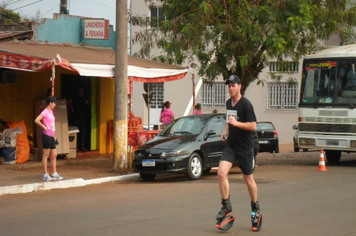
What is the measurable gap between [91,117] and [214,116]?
5581mm

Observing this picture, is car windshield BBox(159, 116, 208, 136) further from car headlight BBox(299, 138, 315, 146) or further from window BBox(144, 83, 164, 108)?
window BBox(144, 83, 164, 108)

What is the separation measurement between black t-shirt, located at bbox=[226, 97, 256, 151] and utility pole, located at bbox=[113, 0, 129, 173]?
7.38 m

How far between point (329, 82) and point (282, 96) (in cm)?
1623

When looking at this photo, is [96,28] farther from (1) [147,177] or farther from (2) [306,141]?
(2) [306,141]

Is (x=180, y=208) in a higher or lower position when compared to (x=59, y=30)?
lower

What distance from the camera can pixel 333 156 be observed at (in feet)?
59.9

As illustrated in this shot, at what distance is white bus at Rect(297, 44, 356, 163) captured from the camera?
16.2m

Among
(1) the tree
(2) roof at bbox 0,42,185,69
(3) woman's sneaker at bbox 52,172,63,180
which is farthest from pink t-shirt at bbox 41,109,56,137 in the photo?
(1) the tree

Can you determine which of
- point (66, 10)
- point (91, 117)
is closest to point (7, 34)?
point (91, 117)

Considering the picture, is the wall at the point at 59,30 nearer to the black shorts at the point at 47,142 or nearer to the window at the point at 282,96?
the black shorts at the point at 47,142

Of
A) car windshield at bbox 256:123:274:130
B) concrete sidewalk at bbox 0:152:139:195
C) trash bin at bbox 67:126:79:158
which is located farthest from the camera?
→ car windshield at bbox 256:123:274:130

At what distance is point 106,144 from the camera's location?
64.4 ft

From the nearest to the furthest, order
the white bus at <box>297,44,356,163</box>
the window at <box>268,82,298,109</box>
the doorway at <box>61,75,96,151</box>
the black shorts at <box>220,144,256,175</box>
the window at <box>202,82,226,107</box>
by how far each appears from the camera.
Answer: the black shorts at <box>220,144,256,175</box>, the white bus at <box>297,44,356,163</box>, the doorway at <box>61,75,96,151</box>, the window at <box>268,82,298,109</box>, the window at <box>202,82,226,107</box>

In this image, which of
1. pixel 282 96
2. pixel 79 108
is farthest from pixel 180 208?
pixel 282 96
